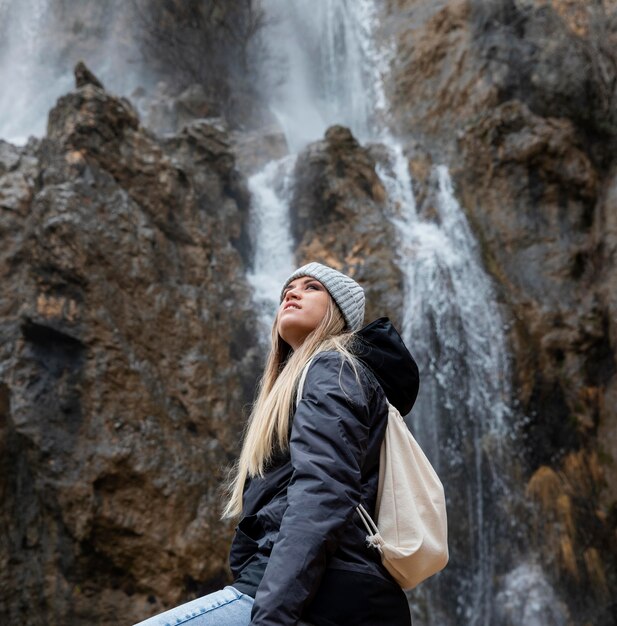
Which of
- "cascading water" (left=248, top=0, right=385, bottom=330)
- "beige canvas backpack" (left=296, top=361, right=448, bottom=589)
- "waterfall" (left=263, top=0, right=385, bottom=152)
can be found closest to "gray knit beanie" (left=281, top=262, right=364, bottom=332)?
"beige canvas backpack" (left=296, top=361, right=448, bottom=589)

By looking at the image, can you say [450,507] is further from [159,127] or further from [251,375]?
[159,127]

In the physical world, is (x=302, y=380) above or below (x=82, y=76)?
below

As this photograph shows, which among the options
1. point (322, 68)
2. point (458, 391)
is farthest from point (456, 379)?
point (322, 68)

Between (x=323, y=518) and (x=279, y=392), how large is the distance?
0.53 m

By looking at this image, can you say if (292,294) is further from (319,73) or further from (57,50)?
(57,50)

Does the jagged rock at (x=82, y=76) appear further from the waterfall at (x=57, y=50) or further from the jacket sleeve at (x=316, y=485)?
the waterfall at (x=57, y=50)

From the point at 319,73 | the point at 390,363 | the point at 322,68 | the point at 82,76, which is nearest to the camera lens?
the point at 390,363

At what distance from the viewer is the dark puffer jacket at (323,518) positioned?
1494mm

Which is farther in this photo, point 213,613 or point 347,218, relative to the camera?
point 347,218

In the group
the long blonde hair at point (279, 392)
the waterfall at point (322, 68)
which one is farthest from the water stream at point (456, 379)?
the long blonde hair at point (279, 392)

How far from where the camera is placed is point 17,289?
6520 millimetres

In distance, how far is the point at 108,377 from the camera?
232 inches

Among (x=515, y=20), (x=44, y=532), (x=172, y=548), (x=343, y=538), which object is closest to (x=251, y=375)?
(x=172, y=548)

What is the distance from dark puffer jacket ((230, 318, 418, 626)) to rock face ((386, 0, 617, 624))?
6553 millimetres
